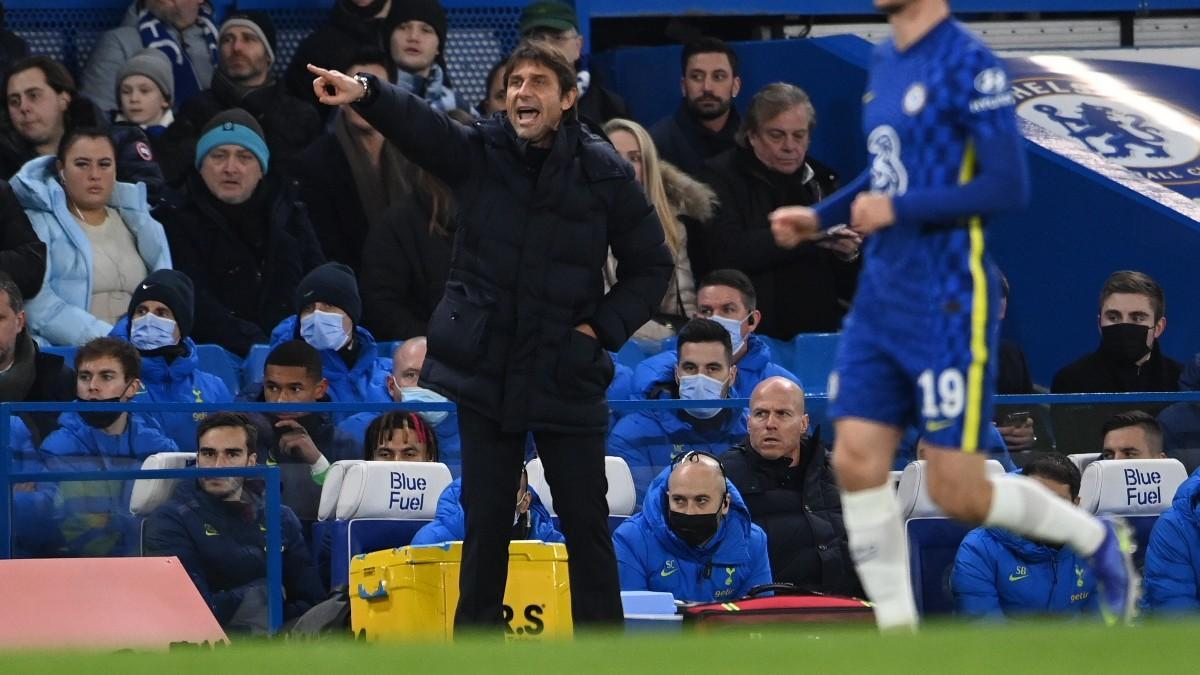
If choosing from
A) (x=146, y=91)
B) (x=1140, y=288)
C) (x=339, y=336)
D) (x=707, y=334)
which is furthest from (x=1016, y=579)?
(x=146, y=91)

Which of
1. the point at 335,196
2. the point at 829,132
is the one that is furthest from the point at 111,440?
the point at 829,132

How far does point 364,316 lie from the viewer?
10820mm

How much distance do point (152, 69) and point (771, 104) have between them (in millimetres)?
3248

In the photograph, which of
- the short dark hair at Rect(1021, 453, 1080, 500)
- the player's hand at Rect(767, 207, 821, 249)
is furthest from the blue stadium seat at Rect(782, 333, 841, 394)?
the player's hand at Rect(767, 207, 821, 249)

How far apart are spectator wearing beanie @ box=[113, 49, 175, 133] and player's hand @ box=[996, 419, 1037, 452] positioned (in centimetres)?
480

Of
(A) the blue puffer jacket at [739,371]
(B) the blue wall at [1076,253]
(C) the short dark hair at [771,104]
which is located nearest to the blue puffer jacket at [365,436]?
(A) the blue puffer jacket at [739,371]

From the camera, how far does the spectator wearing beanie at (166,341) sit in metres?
9.44

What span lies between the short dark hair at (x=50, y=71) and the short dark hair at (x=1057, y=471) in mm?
4955

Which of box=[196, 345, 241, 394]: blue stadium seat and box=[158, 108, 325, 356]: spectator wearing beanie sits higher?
box=[158, 108, 325, 356]: spectator wearing beanie

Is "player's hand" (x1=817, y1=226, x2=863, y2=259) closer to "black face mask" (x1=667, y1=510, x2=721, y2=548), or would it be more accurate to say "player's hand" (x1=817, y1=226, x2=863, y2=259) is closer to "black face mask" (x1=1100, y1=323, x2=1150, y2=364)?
"black face mask" (x1=1100, y1=323, x2=1150, y2=364)

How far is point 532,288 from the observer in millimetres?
6547

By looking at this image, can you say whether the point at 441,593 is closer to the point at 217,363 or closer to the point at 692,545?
the point at 692,545

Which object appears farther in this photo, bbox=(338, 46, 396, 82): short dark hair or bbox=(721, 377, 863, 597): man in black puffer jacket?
bbox=(338, 46, 396, 82): short dark hair

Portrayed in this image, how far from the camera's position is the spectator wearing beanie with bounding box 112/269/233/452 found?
9.44 m
